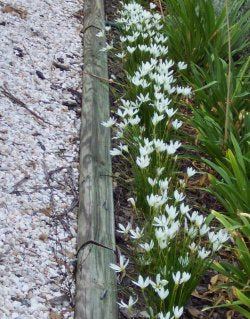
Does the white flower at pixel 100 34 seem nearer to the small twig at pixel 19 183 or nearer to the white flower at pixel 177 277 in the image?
the small twig at pixel 19 183

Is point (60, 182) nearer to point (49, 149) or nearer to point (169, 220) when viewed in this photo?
point (49, 149)

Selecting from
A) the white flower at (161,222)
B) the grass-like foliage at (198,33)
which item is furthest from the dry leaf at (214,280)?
the grass-like foliage at (198,33)

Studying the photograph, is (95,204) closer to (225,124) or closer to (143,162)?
(143,162)

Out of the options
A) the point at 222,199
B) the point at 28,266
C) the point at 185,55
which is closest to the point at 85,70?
the point at 185,55

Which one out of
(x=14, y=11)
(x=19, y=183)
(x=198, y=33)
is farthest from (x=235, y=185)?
(x=14, y=11)

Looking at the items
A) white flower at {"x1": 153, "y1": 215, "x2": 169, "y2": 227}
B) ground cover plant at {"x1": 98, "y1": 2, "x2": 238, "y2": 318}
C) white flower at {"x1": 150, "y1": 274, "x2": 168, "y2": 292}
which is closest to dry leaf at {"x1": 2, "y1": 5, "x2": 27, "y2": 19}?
ground cover plant at {"x1": 98, "y1": 2, "x2": 238, "y2": 318}

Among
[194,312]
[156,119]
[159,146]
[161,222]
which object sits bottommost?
[194,312]

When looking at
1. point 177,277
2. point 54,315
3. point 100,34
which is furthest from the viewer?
point 100,34
